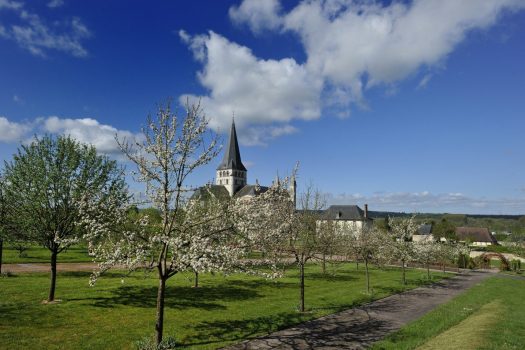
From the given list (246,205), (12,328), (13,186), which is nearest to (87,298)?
(12,328)

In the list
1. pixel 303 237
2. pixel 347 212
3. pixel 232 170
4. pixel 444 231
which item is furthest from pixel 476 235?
pixel 303 237

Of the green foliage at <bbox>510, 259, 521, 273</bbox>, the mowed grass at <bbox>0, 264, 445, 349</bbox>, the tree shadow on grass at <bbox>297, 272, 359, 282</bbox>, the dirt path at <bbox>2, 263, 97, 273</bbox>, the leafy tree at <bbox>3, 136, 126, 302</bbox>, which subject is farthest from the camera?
the green foliage at <bbox>510, 259, 521, 273</bbox>

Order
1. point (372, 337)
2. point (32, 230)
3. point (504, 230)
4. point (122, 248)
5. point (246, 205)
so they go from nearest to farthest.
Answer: point (122, 248)
point (246, 205)
point (372, 337)
point (32, 230)
point (504, 230)

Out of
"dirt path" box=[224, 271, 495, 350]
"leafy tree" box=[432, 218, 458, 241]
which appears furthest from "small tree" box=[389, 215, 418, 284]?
"leafy tree" box=[432, 218, 458, 241]

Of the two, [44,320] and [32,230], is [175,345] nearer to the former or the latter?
[44,320]

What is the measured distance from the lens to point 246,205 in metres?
14.7

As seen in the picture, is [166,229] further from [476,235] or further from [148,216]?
[476,235]

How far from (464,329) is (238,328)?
35.1 feet

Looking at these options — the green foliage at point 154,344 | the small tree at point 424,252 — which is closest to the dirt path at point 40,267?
the green foliage at point 154,344

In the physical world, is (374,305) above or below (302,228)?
below

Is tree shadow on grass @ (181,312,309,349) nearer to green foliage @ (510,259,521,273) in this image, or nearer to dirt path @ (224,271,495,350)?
dirt path @ (224,271,495,350)

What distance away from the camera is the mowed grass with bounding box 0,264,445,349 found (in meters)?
15.1

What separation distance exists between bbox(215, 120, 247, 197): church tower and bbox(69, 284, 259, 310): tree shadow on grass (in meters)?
89.6

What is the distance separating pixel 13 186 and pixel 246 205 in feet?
51.0
